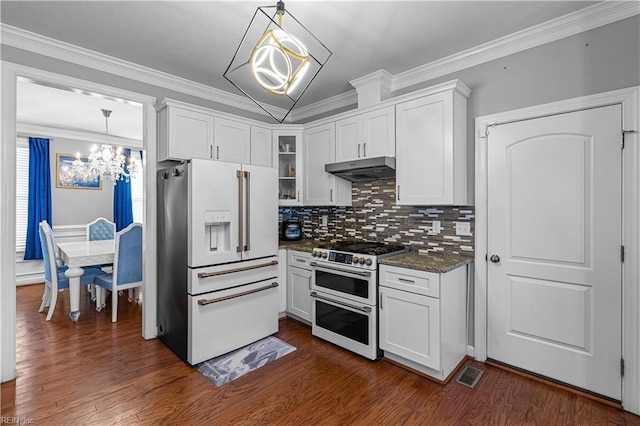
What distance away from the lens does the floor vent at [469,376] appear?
2.30 m

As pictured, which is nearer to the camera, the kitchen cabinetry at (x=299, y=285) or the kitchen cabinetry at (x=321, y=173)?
the kitchen cabinetry at (x=299, y=285)

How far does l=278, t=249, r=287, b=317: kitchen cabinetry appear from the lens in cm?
346

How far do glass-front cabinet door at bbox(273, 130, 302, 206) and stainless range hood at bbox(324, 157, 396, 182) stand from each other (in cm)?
56

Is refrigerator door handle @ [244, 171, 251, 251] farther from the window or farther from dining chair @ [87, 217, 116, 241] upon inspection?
the window

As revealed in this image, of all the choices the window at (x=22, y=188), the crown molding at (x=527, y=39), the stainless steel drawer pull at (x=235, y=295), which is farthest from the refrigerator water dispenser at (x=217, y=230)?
the window at (x=22, y=188)

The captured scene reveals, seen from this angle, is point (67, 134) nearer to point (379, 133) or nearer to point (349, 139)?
point (349, 139)

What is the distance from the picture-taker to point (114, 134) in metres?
5.70

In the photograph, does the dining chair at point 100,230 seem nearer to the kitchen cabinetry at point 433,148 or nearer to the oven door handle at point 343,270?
the oven door handle at point 343,270

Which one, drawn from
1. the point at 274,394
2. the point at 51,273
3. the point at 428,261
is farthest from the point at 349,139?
the point at 51,273

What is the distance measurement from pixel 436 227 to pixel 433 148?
74cm

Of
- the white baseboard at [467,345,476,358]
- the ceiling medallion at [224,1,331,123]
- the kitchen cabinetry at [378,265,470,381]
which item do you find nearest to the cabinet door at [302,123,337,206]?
the ceiling medallion at [224,1,331,123]

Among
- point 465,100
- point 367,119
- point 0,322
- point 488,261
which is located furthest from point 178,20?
point 488,261

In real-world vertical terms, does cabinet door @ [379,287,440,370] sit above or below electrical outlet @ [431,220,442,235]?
below

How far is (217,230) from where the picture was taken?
282cm
